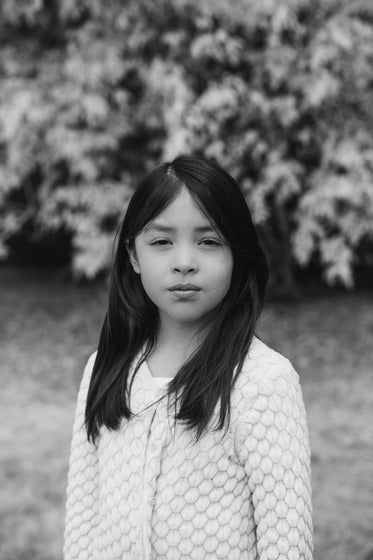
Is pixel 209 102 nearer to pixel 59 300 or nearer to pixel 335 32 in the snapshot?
pixel 335 32

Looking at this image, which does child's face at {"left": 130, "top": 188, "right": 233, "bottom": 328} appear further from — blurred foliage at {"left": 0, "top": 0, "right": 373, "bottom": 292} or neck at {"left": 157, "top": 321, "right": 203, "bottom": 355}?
blurred foliage at {"left": 0, "top": 0, "right": 373, "bottom": 292}

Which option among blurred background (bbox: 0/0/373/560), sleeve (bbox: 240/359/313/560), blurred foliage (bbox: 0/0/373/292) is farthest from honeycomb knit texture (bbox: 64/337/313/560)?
blurred foliage (bbox: 0/0/373/292)

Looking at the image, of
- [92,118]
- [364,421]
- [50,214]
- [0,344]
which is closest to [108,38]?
[92,118]

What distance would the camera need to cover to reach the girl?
129cm

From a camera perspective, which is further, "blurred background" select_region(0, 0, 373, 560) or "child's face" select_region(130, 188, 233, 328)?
"blurred background" select_region(0, 0, 373, 560)

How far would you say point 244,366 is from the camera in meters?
1.37

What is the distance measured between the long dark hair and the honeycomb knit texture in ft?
0.11

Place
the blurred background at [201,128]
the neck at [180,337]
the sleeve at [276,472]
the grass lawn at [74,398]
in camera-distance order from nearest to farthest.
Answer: the sleeve at [276,472]
the neck at [180,337]
the grass lawn at [74,398]
the blurred background at [201,128]

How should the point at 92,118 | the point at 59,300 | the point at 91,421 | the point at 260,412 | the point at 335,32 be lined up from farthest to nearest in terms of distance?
the point at 59,300
the point at 92,118
the point at 335,32
the point at 91,421
the point at 260,412

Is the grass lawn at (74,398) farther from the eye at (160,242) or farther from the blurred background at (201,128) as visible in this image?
the eye at (160,242)

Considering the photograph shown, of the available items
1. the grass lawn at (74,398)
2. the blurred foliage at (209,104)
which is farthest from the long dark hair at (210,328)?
the blurred foliage at (209,104)

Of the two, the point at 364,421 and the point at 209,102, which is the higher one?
the point at 209,102

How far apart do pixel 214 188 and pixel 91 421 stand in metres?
0.56

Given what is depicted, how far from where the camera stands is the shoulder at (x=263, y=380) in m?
1.31
